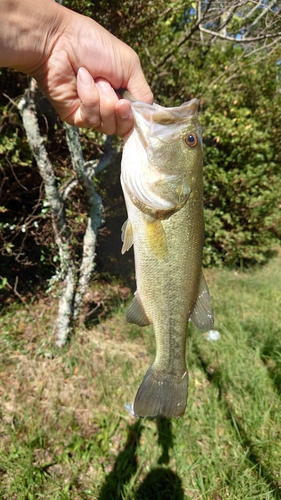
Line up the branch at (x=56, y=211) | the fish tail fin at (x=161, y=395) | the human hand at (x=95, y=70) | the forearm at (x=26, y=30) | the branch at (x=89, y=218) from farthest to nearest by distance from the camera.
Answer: the branch at (x=89, y=218) < the branch at (x=56, y=211) < the fish tail fin at (x=161, y=395) < the human hand at (x=95, y=70) < the forearm at (x=26, y=30)

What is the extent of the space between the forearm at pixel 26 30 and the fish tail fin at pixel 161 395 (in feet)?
5.77

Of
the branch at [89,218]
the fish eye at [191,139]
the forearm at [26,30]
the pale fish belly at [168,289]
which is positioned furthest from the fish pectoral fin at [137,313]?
the branch at [89,218]

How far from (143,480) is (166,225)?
2454 millimetres

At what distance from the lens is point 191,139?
164cm

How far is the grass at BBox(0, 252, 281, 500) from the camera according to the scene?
2773 millimetres

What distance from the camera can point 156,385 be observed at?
1.76 meters

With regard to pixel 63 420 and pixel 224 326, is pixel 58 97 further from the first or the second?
pixel 224 326

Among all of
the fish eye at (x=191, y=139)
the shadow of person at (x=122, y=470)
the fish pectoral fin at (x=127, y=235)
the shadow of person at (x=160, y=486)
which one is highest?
the fish eye at (x=191, y=139)

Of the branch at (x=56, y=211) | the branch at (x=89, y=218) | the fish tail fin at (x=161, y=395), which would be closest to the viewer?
the fish tail fin at (x=161, y=395)

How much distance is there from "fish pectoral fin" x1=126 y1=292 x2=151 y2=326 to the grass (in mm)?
1863

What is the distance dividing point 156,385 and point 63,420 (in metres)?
1.93

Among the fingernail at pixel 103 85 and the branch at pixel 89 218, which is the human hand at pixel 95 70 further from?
the branch at pixel 89 218

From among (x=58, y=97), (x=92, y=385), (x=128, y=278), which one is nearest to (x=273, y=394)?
(x=92, y=385)

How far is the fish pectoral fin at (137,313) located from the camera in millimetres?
1754
